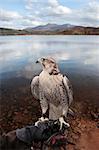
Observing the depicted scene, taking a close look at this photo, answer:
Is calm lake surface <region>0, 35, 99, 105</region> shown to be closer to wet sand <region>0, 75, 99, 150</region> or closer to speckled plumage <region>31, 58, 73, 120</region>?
wet sand <region>0, 75, 99, 150</region>

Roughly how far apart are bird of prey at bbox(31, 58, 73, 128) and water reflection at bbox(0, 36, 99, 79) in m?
0.69

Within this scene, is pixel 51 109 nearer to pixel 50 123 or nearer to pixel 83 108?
pixel 50 123

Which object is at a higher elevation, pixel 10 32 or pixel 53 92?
pixel 10 32

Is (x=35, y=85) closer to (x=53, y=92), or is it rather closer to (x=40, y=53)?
(x=53, y=92)

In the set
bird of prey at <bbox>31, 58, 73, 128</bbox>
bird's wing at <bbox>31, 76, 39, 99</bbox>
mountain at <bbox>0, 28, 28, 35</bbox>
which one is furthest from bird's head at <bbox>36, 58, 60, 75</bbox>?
mountain at <bbox>0, 28, 28, 35</bbox>

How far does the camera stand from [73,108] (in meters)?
3.23

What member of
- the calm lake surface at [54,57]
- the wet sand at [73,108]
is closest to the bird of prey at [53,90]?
the wet sand at [73,108]

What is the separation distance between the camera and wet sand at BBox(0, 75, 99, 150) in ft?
9.32

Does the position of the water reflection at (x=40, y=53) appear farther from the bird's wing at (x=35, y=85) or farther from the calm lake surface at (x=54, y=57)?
the bird's wing at (x=35, y=85)

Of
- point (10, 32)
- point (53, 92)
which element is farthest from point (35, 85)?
point (10, 32)

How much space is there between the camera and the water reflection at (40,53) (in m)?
3.19

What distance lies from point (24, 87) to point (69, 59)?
1.90 feet

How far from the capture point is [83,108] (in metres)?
3.28

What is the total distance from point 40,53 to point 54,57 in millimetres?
146
